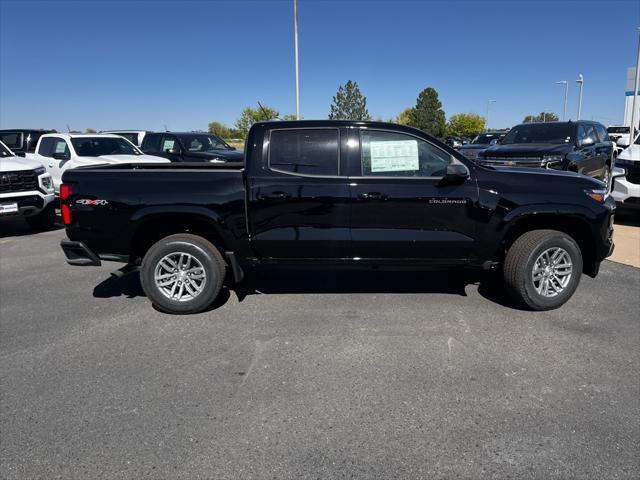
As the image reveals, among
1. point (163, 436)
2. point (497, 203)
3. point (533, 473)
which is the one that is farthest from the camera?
point (497, 203)

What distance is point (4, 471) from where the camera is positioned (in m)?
2.55

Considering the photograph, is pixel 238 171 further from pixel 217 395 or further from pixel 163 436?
pixel 163 436

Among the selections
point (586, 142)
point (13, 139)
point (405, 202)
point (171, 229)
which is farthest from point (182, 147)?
point (405, 202)

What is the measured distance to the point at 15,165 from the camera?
852 cm

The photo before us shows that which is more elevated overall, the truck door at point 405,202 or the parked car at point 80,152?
the parked car at point 80,152

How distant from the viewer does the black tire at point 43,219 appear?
30.6 ft

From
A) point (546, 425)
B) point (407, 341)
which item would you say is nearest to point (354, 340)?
point (407, 341)

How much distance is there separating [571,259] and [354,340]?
2.32 m

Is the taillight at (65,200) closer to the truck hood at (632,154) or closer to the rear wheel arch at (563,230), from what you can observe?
the rear wheel arch at (563,230)

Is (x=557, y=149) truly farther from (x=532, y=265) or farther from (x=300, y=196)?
(x=300, y=196)

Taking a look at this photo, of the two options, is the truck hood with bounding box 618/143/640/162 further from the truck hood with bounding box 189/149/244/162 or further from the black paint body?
the truck hood with bounding box 189/149/244/162

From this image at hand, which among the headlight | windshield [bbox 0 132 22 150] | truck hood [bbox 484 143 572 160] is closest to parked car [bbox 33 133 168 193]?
windshield [bbox 0 132 22 150]

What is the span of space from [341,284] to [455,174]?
2.01 meters

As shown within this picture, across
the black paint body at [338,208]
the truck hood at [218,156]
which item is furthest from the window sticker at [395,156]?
the truck hood at [218,156]
